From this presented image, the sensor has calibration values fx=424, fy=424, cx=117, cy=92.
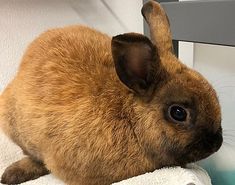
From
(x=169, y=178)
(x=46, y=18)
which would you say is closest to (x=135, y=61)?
(x=169, y=178)

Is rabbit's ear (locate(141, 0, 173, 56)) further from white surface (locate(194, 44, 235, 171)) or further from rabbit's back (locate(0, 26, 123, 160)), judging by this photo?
white surface (locate(194, 44, 235, 171))

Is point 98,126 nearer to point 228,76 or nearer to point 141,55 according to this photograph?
point 141,55

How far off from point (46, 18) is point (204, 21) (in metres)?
0.82

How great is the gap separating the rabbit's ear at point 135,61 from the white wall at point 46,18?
844 mm

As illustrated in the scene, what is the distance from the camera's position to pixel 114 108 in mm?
745

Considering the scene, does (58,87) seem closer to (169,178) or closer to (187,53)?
(169,178)

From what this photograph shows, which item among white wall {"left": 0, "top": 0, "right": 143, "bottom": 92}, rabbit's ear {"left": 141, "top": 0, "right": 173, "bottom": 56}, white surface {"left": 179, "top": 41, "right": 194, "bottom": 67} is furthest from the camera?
white wall {"left": 0, "top": 0, "right": 143, "bottom": 92}

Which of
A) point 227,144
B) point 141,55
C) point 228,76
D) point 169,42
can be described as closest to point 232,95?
point 228,76

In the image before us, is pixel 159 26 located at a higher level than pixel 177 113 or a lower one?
higher

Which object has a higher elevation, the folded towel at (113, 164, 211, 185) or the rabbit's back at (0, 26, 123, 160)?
the rabbit's back at (0, 26, 123, 160)

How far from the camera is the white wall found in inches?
60.9

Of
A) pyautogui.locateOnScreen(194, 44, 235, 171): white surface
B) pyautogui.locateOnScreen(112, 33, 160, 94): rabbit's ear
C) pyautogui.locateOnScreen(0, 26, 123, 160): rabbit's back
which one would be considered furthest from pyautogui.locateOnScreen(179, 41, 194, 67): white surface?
pyautogui.locateOnScreen(112, 33, 160, 94): rabbit's ear

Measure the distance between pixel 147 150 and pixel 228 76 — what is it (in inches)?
18.9

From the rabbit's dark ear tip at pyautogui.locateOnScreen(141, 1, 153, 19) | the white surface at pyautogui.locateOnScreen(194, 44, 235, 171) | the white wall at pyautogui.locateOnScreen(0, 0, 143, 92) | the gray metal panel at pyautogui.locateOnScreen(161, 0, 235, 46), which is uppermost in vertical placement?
the rabbit's dark ear tip at pyautogui.locateOnScreen(141, 1, 153, 19)
